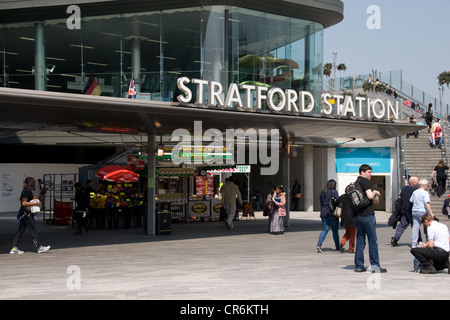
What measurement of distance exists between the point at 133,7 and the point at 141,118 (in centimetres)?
865

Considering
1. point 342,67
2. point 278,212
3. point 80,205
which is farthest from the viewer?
point 342,67

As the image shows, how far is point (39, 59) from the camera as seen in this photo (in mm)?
25141

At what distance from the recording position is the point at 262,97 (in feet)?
60.6

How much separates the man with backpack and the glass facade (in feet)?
40.6

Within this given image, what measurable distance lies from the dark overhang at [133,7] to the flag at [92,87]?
312 centimetres

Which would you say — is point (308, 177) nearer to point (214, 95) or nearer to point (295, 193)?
point (295, 193)

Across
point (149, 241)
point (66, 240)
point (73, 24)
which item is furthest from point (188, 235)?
point (73, 24)

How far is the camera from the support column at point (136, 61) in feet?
76.9

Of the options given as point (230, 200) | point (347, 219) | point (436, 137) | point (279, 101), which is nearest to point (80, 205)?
point (230, 200)

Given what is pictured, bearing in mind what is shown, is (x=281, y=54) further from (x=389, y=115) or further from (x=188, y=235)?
(x=188, y=235)

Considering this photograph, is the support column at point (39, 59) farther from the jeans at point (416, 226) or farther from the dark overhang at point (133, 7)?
the jeans at point (416, 226)

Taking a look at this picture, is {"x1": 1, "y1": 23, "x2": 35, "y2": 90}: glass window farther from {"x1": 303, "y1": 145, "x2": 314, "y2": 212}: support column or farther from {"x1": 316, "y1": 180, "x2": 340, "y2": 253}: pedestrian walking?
{"x1": 303, "y1": 145, "x2": 314, "y2": 212}: support column

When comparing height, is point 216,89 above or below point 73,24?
below
